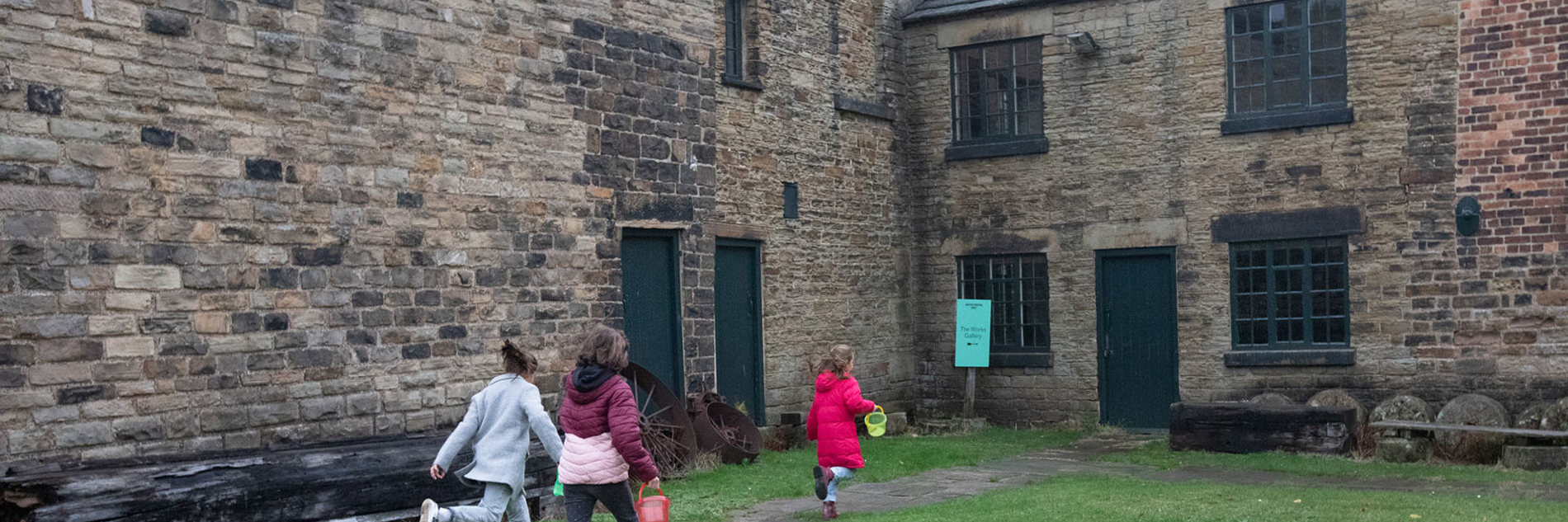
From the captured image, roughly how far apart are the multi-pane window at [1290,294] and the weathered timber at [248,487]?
27.8 feet

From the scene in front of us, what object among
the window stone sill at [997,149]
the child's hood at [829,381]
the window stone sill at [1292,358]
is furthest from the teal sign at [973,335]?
the child's hood at [829,381]

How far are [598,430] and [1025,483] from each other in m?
5.16

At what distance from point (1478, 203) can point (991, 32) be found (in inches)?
216

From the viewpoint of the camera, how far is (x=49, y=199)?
840 cm

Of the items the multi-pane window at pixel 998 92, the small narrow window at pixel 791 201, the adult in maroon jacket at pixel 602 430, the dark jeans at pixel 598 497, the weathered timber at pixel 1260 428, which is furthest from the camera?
the multi-pane window at pixel 998 92

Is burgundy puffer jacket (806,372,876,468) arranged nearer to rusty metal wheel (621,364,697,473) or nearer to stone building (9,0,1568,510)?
rusty metal wheel (621,364,697,473)

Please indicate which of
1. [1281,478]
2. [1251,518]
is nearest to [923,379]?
[1281,478]

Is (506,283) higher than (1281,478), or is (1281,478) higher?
(506,283)

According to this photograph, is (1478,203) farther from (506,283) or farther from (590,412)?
(590,412)

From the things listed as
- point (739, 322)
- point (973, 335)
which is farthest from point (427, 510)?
point (973, 335)

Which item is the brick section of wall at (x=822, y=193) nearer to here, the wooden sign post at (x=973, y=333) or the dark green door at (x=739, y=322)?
the dark green door at (x=739, y=322)

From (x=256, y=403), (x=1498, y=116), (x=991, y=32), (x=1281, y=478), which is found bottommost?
(x=1281, y=478)

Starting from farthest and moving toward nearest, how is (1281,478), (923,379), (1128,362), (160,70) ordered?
1. (923,379)
2. (1128,362)
3. (1281,478)
4. (160,70)

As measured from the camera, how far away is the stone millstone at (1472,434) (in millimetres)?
12266
